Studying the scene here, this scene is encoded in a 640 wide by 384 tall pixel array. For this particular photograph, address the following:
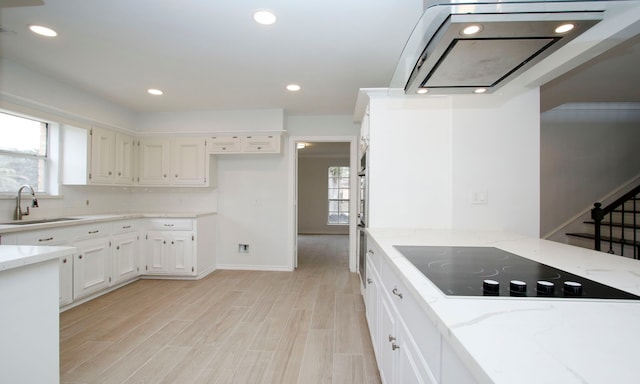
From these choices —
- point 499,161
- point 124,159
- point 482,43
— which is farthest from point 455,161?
point 124,159

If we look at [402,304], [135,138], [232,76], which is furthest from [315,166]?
[402,304]

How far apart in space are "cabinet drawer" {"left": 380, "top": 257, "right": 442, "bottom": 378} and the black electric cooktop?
102 mm

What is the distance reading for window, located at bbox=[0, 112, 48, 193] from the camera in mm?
2799

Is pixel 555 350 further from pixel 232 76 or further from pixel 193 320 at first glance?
pixel 232 76

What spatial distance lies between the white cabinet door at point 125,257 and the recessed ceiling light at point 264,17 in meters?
2.95

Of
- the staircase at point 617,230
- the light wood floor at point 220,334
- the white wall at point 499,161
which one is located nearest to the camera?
the light wood floor at point 220,334

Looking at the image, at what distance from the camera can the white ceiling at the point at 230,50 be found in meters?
1.85

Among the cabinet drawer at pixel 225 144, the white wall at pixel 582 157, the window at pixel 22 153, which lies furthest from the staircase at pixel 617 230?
the window at pixel 22 153

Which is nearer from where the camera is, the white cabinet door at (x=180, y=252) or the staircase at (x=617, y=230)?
the staircase at (x=617, y=230)

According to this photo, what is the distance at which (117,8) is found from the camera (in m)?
1.83

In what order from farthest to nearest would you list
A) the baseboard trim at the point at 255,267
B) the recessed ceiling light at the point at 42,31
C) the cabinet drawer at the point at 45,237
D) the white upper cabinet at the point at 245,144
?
the baseboard trim at the point at 255,267
the white upper cabinet at the point at 245,144
the cabinet drawer at the point at 45,237
the recessed ceiling light at the point at 42,31

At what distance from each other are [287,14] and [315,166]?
6.84 m

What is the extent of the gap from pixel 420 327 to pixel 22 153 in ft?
13.5

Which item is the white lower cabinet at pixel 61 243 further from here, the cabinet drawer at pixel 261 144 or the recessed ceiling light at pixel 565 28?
the recessed ceiling light at pixel 565 28
